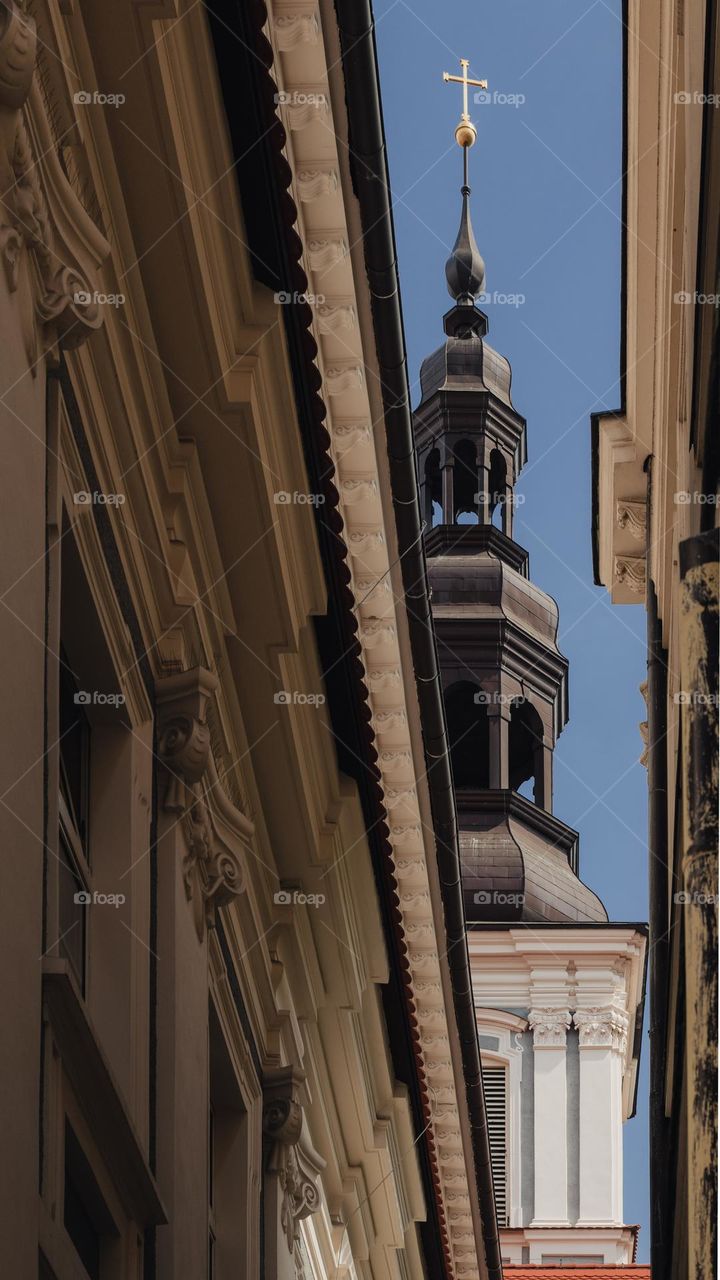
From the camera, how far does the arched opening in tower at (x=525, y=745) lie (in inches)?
1692

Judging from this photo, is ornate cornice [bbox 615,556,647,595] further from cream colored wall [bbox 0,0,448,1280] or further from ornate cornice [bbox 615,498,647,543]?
cream colored wall [bbox 0,0,448,1280]

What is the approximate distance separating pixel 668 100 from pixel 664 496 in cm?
324

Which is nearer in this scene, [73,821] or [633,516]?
[73,821]

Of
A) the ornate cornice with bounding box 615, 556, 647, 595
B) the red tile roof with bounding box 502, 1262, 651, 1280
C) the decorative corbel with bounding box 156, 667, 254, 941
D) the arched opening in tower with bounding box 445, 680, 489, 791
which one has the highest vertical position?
the arched opening in tower with bounding box 445, 680, 489, 791

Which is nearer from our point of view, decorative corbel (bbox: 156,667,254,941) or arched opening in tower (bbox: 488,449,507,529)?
decorative corbel (bbox: 156,667,254,941)

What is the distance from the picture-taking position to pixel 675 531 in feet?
43.9

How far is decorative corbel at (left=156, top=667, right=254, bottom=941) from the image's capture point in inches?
367

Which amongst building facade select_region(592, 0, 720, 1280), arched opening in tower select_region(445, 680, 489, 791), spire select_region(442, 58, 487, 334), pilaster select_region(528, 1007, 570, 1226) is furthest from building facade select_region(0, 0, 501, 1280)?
spire select_region(442, 58, 487, 334)

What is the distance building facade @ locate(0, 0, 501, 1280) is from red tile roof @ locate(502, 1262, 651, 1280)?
25.0 metres

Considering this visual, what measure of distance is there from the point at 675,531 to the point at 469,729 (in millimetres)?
29192

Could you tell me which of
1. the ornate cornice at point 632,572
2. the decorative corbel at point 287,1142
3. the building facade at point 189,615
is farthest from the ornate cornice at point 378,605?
the ornate cornice at point 632,572

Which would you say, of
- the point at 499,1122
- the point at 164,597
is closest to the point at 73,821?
the point at 164,597

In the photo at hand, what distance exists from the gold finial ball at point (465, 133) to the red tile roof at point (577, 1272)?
21359mm

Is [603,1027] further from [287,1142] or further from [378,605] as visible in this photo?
[378,605]
